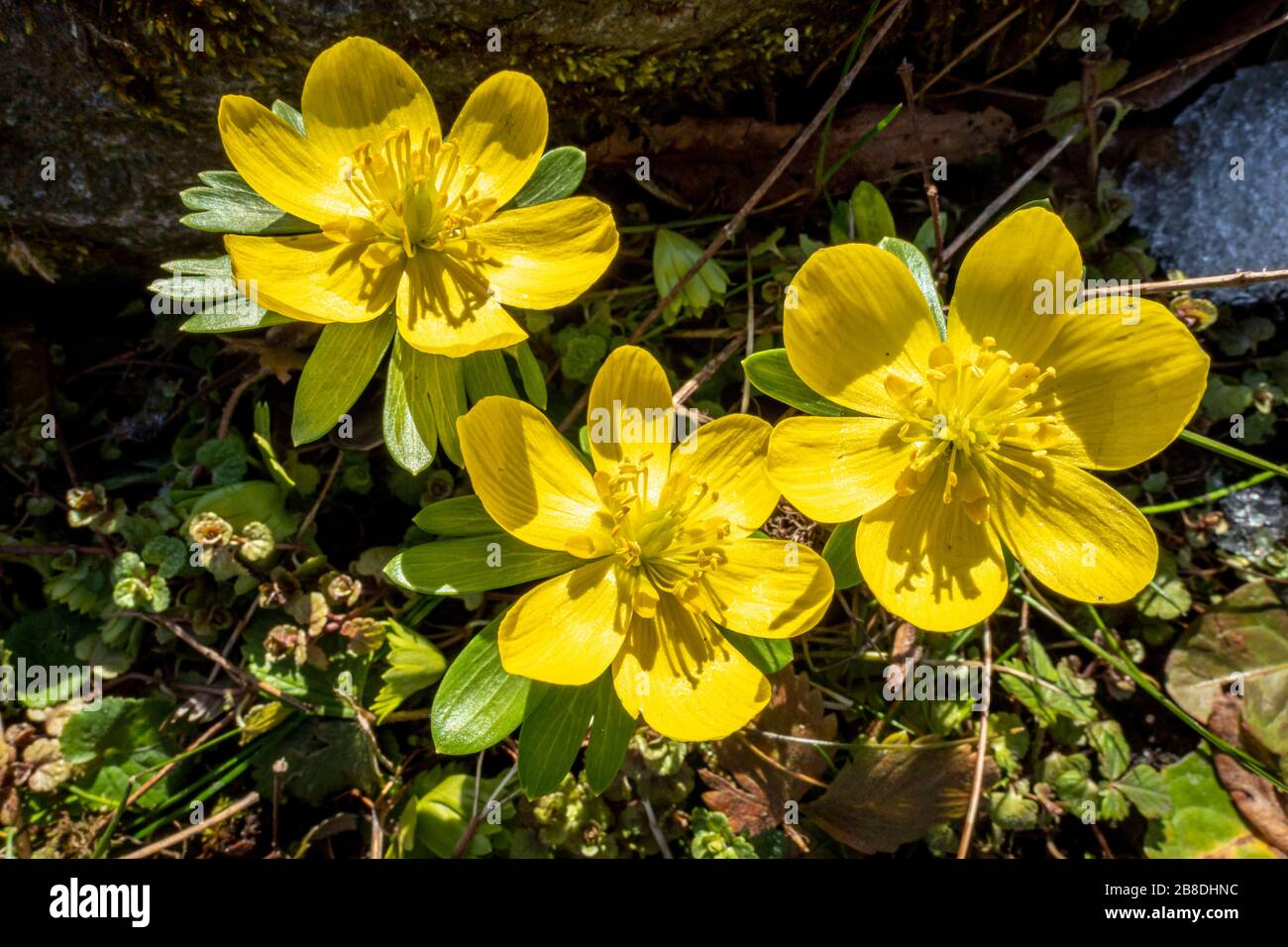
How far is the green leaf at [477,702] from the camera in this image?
6.43 ft

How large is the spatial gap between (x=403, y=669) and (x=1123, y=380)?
1.79 m

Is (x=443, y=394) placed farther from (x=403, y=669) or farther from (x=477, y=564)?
(x=403, y=669)

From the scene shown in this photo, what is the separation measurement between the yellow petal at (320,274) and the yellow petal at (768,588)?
923mm

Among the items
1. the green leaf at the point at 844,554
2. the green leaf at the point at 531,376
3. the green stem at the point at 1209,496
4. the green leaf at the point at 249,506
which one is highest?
the green leaf at the point at 531,376

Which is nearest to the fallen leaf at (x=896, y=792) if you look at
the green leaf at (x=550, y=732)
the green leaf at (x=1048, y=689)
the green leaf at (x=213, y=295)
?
the green leaf at (x=1048, y=689)

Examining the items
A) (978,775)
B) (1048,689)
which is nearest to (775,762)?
(978,775)

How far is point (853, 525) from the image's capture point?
79.4 inches

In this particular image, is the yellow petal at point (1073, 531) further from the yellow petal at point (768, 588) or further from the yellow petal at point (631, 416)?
the yellow petal at point (631, 416)

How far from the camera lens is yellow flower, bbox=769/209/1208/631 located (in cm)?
187

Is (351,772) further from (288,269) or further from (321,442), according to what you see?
(288,269)

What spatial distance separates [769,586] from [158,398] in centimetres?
186

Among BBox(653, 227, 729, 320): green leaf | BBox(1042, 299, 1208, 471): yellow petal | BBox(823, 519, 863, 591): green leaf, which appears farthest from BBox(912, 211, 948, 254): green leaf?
BBox(823, 519, 863, 591): green leaf

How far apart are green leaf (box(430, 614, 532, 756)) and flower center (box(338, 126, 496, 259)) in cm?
88

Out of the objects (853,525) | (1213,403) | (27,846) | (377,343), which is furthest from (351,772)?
(1213,403)
